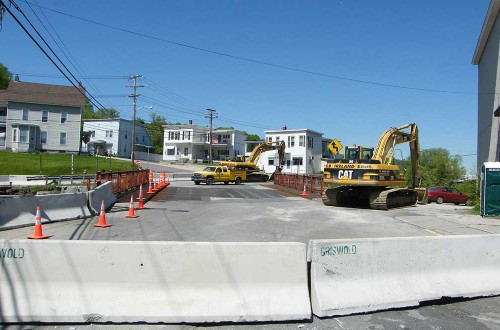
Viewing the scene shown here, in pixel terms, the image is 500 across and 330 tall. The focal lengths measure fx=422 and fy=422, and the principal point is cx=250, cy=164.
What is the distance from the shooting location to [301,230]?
484 inches

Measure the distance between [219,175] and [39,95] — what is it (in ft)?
109

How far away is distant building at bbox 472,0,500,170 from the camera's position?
901 inches

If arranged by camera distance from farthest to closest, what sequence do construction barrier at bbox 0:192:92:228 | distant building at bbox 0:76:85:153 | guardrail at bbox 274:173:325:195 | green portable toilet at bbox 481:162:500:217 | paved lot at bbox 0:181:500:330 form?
1. distant building at bbox 0:76:85:153
2. guardrail at bbox 274:173:325:195
3. green portable toilet at bbox 481:162:500:217
4. construction barrier at bbox 0:192:92:228
5. paved lot at bbox 0:181:500:330

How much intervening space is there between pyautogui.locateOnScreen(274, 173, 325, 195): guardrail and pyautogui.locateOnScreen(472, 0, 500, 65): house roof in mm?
13311

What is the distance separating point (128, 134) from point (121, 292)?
259 ft

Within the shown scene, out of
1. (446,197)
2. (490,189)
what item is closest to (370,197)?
(490,189)

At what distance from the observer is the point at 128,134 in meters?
80.6

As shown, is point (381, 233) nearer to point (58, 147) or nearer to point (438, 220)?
point (438, 220)

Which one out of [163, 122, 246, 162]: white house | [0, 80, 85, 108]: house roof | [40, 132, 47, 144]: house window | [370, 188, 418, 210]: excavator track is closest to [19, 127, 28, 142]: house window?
[40, 132, 47, 144]: house window

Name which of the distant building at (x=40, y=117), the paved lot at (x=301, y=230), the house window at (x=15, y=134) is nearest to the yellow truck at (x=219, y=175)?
the paved lot at (x=301, y=230)

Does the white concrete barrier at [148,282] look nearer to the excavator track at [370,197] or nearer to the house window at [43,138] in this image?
the excavator track at [370,197]

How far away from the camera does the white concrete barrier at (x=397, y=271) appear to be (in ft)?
17.9

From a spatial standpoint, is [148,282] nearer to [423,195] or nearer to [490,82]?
[423,195]

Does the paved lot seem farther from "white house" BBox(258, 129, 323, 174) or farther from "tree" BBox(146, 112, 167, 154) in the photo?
"tree" BBox(146, 112, 167, 154)
